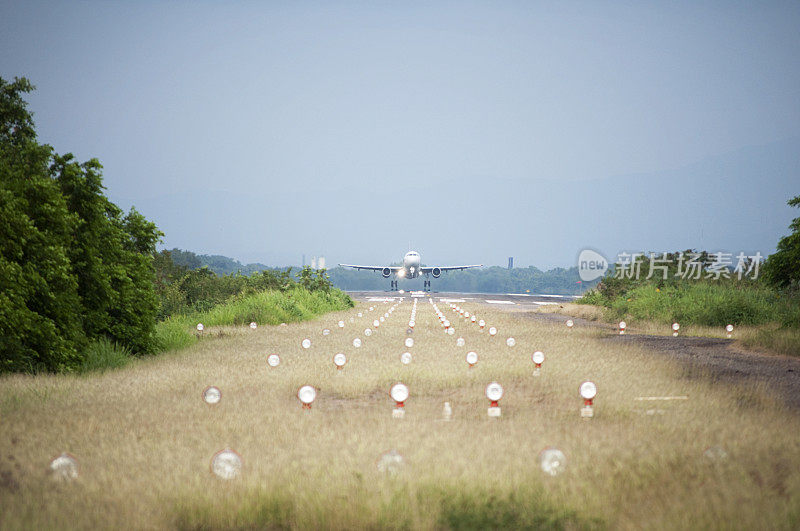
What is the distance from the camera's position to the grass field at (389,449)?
398 cm

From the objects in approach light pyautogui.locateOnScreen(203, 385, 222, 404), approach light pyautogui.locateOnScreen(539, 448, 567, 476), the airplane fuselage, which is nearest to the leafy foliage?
approach light pyautogui.locateOnScreen(203, 385, 222, 404)

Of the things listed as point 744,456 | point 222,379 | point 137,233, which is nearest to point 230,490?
point 744,456

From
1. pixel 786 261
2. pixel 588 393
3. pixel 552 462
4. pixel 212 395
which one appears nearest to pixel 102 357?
pixel 212 395

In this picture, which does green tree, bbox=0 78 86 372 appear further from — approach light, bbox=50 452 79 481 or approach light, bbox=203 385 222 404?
approach light, bbox=50 452 79 481

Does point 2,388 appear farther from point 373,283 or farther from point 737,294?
point 373,283

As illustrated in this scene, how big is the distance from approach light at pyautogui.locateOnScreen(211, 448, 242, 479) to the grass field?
8 centimetres

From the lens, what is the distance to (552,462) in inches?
186

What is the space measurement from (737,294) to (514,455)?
20358mm

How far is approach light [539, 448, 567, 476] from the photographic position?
4.68 m

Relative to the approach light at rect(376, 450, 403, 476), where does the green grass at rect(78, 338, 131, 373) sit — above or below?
below

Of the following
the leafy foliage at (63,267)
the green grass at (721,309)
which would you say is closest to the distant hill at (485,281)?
the green grass at (721,309)

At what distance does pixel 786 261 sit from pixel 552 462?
15.8m

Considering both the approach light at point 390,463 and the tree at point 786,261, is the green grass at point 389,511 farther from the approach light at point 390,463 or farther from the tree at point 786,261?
the tree at point 786,261

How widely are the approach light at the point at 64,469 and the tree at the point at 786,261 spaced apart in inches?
720
